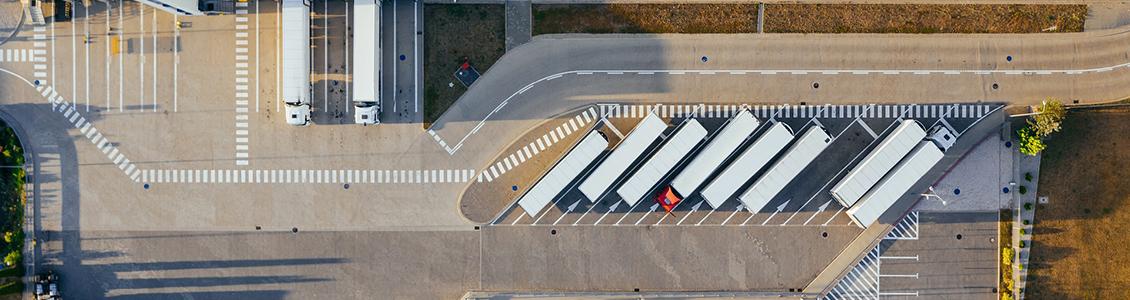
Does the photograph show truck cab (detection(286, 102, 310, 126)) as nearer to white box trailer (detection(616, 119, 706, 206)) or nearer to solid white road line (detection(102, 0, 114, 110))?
solid white road line (detection(102, 0, 114, 110))

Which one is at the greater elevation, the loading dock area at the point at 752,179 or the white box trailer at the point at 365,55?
the white box trailer at the point at 365,55

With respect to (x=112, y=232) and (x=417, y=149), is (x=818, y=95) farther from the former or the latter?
(x=112, y=232)

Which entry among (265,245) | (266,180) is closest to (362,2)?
(266,180)

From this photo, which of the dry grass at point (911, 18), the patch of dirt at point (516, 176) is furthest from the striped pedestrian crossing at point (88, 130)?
the dry grass at point (911, 18)

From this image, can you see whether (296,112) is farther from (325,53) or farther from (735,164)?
(735,164)

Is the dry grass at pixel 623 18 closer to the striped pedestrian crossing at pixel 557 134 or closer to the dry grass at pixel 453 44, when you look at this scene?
the dry grass at pixel 453 44

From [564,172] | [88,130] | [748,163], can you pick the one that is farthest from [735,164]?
[88,130]
